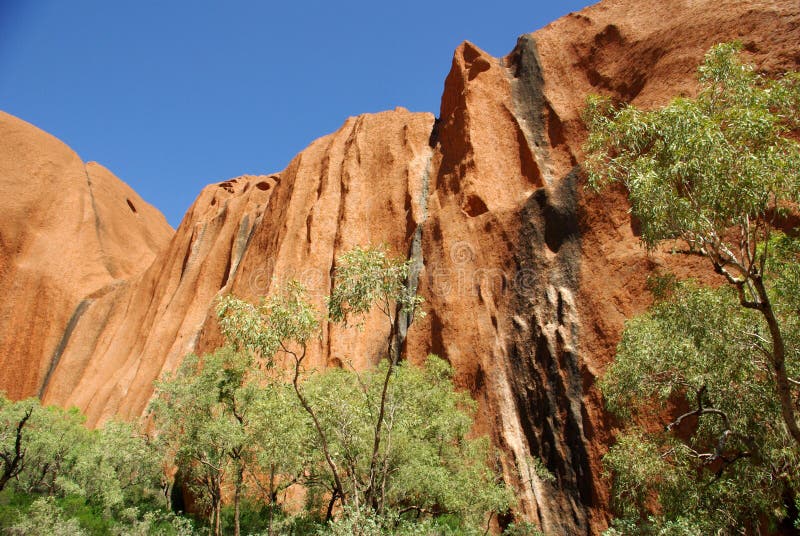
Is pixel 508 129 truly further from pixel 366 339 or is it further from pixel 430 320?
pixel 366 339

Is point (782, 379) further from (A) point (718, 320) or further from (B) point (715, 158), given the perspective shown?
(B) point (715, 158)

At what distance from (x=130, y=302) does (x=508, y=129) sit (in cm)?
4081

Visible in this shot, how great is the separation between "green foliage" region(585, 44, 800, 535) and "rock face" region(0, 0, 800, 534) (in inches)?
242

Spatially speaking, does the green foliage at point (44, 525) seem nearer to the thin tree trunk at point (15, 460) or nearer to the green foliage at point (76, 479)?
the green foliage at point (76, 479)

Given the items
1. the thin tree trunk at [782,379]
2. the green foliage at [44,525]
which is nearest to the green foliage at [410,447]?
the thin tree trunk at [782,379]

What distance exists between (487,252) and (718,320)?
48.6 ft

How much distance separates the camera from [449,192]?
3067 cm

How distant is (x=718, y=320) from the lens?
11695 mm

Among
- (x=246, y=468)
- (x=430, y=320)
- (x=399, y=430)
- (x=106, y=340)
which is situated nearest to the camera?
(x=399, y=430)

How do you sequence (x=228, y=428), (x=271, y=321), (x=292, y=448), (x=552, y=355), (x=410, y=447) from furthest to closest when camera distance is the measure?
(x=552, y=355) < (x=228, y=428) < (x=410, y=447) < (x=292, y=448) < (x=271, y=321)

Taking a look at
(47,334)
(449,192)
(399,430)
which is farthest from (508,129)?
(47,334)

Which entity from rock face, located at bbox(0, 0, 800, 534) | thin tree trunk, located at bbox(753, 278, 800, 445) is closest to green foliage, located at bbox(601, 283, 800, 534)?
thin tree trunk, located at bbox(753, 278, 800, 445)

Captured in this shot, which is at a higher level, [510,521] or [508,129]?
[508,129]

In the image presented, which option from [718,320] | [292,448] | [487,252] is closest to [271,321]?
[292,448]
